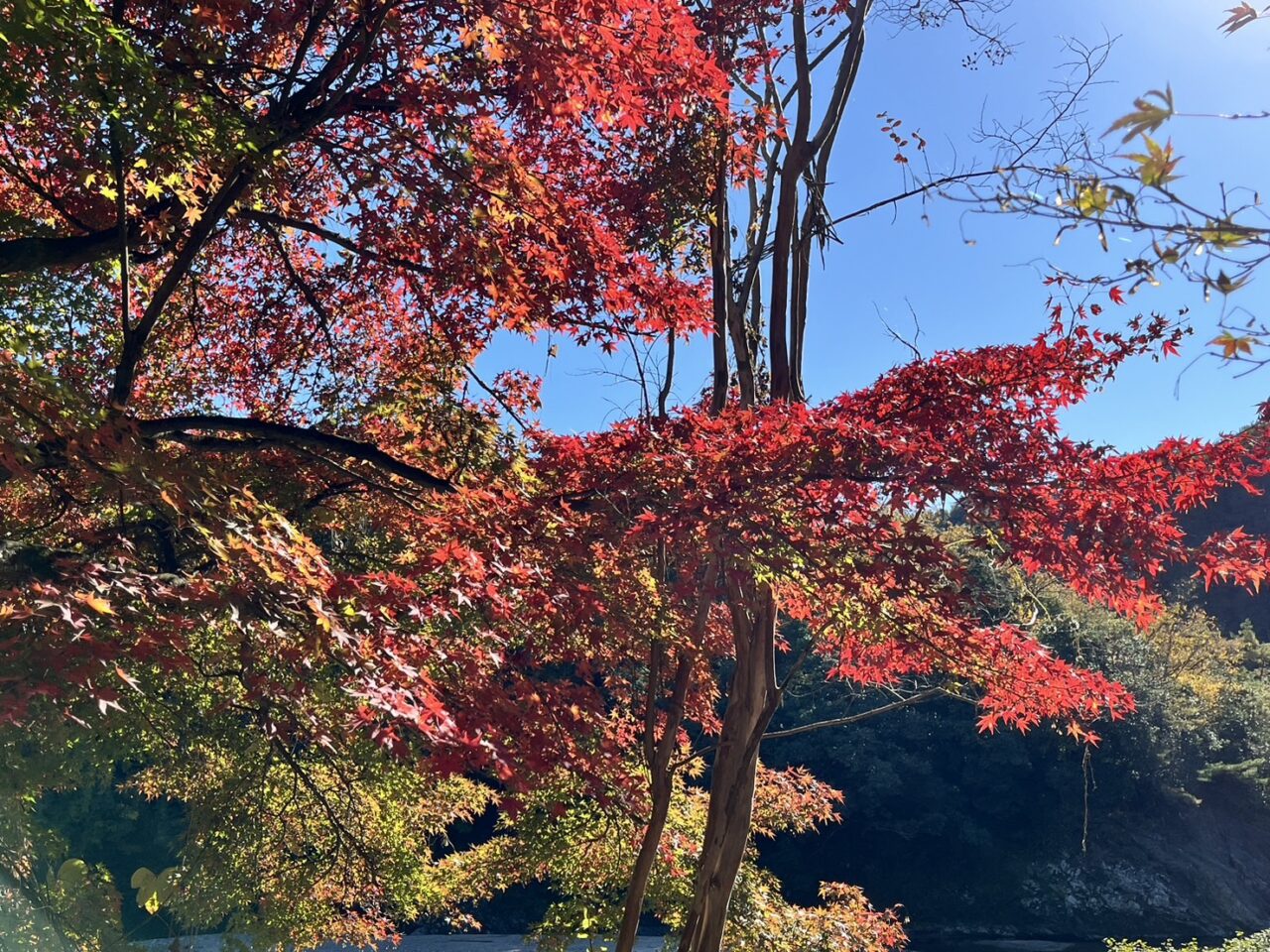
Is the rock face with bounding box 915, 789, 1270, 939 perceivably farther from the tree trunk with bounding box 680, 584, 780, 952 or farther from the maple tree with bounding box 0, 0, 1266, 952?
the tree trunk with bounding box 680, 584, 780, 952

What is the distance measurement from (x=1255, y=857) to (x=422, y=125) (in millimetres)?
18571

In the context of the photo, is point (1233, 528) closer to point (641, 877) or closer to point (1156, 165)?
point (641, 877)

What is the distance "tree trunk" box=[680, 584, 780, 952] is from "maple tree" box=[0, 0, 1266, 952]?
0.06 ft

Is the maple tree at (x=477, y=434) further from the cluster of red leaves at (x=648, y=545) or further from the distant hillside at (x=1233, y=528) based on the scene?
the distant hillside at (x=1233, y=528)

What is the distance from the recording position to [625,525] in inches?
139

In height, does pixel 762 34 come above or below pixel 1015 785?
above

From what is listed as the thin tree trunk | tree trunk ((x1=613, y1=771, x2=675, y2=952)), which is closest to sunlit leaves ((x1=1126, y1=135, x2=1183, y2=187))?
the thin tree trunk

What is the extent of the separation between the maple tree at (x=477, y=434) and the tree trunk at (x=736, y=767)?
0.06 ft

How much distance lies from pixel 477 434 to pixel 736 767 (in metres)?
1.98

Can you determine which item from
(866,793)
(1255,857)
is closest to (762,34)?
(866,793)

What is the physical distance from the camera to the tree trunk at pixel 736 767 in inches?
166

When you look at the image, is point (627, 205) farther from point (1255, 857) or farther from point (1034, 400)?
point (1255, 857)

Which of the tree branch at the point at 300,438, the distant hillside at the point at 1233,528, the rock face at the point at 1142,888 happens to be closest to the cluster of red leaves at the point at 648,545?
the tree branch at the point at 300,438

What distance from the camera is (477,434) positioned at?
14.4 ft
